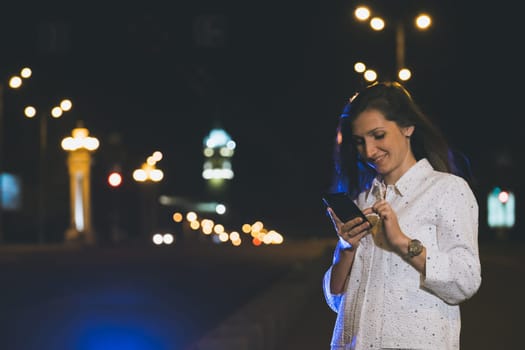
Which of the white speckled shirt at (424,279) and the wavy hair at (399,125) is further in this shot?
the wavy hair at (399,125)

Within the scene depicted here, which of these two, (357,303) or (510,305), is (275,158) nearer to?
(510,305)

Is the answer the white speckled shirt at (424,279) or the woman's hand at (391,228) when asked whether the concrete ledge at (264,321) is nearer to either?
the white speckled shirt at (424,279)

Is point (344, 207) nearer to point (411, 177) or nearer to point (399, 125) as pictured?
point (411, 177)

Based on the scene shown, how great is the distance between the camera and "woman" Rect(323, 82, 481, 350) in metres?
3.64

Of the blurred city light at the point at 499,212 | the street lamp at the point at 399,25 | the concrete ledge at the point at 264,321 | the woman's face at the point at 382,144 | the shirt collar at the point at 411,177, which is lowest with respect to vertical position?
the concrete ledge at the point at 264,321

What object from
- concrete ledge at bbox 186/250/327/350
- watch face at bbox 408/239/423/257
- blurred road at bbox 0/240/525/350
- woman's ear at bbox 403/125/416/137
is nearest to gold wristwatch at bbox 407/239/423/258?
watch face at bbox 408/239/423/257

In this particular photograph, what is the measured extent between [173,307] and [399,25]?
11.0 m

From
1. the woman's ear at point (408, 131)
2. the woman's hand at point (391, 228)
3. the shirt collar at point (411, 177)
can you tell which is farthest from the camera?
the woman's ear at point (408, 131)

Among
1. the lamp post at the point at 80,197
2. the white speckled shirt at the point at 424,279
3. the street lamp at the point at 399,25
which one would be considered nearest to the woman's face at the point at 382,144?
the white speckled shirt at the point at 424,279

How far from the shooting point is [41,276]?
28.0 m

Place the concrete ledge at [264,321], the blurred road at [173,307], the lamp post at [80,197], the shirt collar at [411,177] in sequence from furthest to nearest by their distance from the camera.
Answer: the lamp post at [80,197] → the blurred road at [173,307] → the concrete ledge at [264,321] → the shirt collar at [411,177]

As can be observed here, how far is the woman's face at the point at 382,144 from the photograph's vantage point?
A: 390 centimetres

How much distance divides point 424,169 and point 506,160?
6119 centimetres

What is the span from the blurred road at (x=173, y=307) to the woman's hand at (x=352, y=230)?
330 cm
